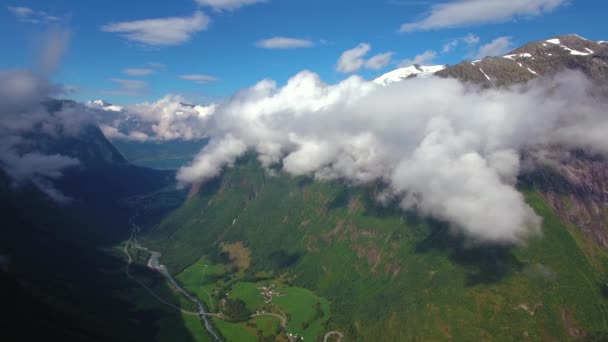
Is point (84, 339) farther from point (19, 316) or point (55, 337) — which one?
point (19, 316)

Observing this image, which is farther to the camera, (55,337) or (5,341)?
(55,337)

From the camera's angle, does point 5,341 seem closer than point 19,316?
Yes

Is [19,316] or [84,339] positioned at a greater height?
[19,316]

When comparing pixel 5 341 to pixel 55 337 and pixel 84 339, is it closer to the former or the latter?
pixel 55 337

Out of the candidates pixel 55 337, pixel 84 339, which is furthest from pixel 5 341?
pixel 84 339

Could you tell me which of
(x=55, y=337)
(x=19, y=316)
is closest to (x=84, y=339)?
(x=55, y=337)

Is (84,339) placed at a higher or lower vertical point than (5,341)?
lower

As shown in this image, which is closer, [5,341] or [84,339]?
[5,341]
